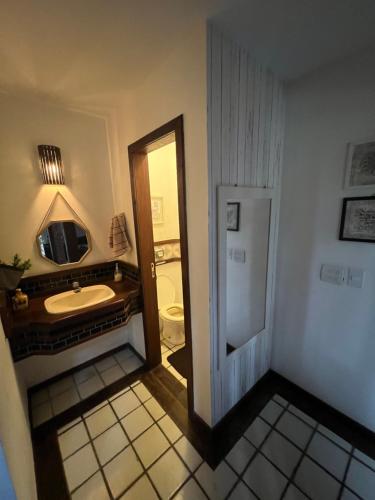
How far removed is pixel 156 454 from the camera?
4.15 feet

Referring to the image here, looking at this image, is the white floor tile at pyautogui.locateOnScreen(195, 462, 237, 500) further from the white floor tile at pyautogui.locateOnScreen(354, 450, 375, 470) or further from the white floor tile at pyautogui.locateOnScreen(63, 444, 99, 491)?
the white floor tile at pyautogui.locateOnScreen(354, 450, 375, 470)

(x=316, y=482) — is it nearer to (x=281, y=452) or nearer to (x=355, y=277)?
(x=281, y=452)

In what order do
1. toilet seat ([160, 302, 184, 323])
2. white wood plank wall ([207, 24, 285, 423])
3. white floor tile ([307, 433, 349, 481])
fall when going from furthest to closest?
toilet seat ([160, 302, 184, 323]), white floor tile ([307, 433, 349, 481]), white wood plank wall ([207, 24, 285, 423])

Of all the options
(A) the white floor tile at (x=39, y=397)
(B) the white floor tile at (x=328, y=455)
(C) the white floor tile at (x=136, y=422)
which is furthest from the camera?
(A) the white floor tile at (x=39, y=397)

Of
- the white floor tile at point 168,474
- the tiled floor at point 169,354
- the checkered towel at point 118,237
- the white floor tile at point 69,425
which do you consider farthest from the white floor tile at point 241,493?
the checkered towel at point 118,237

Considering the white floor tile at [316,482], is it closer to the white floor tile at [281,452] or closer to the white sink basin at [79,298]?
the white floor tile at [281,452]

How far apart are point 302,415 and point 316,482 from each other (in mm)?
380

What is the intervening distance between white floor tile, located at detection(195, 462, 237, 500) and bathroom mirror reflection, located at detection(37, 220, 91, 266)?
5.74 feet

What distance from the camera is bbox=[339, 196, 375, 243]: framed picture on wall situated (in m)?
1.13

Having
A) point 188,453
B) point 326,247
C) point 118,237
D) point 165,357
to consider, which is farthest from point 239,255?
point 165,357

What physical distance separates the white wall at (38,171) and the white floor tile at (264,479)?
1908mm

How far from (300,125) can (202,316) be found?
1.40 metres

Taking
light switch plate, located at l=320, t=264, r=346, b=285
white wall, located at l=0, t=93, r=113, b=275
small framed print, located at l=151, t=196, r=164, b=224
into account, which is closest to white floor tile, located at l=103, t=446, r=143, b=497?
white wall, located at l=0, t=93, r=113, b=275

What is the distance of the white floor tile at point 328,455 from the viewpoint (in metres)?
1.17
